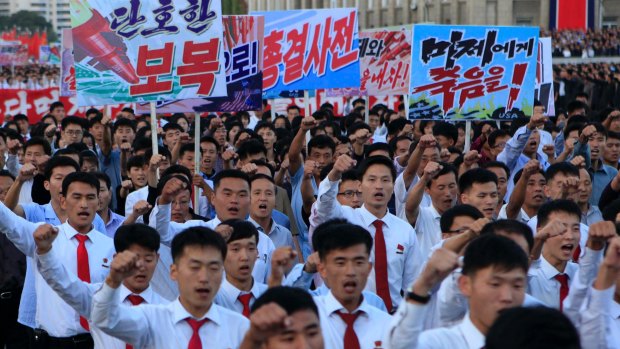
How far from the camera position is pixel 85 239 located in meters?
7.47

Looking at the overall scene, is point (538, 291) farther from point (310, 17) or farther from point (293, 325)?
point (310, 17)

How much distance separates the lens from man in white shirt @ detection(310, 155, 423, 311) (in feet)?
24.5

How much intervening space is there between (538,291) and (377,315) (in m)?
1.29

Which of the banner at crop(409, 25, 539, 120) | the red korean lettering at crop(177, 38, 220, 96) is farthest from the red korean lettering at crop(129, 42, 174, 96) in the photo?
the banner at crop(409, 25, 539, 120)

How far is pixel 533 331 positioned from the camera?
366 cm

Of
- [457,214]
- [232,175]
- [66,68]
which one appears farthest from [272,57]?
[457,214]

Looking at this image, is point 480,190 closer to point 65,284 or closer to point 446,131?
point 65,284

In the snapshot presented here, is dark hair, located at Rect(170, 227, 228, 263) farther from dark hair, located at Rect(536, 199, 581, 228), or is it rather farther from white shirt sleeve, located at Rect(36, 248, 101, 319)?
dark hair, located at Rect(536, 199, 581, 228)

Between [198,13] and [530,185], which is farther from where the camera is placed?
[198,13]

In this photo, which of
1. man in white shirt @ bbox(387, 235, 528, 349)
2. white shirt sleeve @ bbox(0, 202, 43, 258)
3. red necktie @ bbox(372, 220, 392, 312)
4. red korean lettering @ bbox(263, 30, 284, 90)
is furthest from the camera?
red korean lettering @ bbox(263, 30, 284, 90)

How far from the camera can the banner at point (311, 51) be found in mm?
14711

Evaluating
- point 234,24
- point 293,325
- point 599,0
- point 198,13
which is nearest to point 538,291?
point 293,325

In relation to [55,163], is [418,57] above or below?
above

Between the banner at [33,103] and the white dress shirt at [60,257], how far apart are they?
54.0 ft
